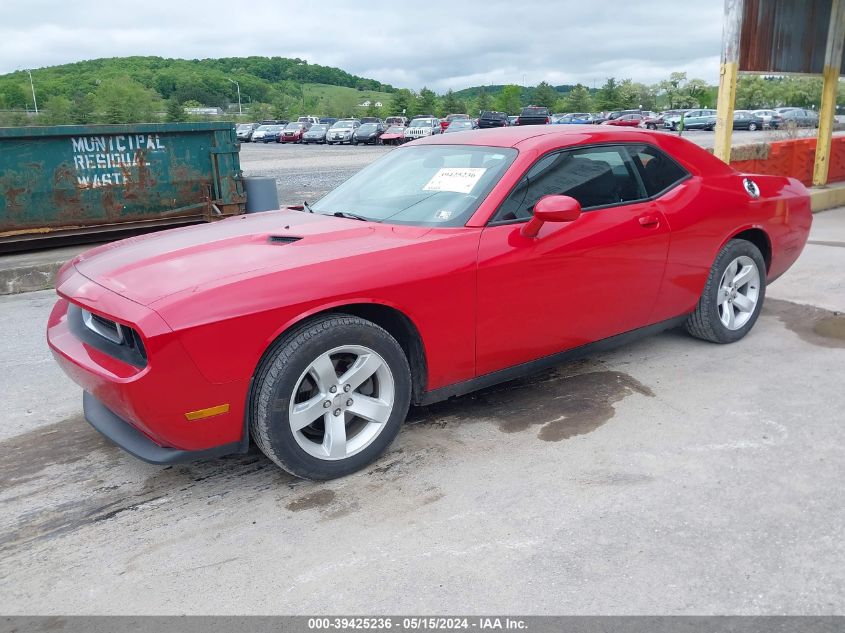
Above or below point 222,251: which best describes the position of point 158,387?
below

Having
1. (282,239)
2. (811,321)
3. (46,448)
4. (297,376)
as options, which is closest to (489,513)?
(297,376)

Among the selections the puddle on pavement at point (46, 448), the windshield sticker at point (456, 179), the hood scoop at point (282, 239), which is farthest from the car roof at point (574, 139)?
the puddle on pavement at point (46, 448)

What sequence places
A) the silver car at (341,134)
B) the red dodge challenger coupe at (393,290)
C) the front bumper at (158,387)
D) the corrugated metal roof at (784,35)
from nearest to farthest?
the front bumper at (158,387) < the red dodge challenger coupe at (393,290) < the corrugated metal roof at (784,35) < the silver car at (341,134)

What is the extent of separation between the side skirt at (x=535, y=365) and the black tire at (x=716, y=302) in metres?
0.18

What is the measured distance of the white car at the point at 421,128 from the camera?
40.5m

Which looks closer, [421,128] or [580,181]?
[580,181]

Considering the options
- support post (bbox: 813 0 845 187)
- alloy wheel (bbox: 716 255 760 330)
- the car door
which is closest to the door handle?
the car door

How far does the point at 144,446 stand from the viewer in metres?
2.85

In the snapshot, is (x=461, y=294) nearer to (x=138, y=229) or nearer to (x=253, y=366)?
(x=253, y=366)

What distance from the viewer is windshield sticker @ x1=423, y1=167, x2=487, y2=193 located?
3.67m

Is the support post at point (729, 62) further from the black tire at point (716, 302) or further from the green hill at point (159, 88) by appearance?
the green hill at point (159, 88)

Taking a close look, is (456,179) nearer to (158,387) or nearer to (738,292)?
(158,387)

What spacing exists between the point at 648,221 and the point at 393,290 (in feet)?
5.86

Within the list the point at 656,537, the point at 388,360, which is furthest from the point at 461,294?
the point at 656,537
